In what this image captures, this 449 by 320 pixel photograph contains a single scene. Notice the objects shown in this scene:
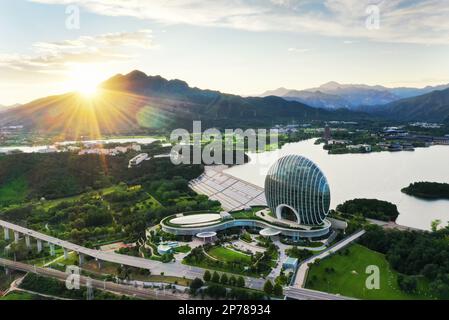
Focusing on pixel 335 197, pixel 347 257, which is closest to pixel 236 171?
pixel 335 197

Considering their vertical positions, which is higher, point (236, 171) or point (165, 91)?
point (165, 91)

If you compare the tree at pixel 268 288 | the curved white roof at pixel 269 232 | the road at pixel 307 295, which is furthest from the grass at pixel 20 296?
the curved white roof at pixel 269 232

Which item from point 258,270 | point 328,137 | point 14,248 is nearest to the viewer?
point 258,270

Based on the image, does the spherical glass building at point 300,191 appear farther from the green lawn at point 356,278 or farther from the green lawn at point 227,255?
the green lawn at point 227,255

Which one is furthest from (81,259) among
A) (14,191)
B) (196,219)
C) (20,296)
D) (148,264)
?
(14,191)

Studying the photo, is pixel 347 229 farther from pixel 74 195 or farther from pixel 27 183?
pixel 27 183

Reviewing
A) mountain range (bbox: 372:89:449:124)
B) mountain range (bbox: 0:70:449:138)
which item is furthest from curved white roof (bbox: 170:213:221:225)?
mountain range (bbox: 372:89:449:124)

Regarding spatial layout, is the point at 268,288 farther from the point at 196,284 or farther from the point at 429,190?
the point at 429,190
